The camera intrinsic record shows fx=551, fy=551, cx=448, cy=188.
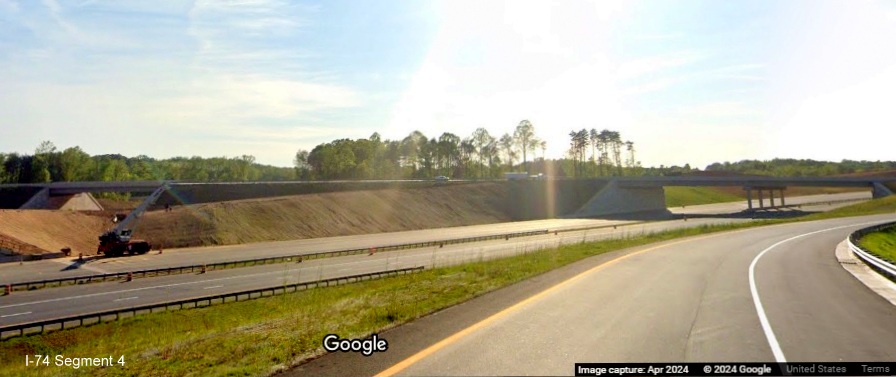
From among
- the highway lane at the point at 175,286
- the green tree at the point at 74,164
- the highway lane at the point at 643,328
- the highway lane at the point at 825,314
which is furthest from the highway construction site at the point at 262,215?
the highway lane at the point at 825,314

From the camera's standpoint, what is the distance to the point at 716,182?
105 metres

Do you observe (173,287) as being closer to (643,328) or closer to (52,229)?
(643,328)

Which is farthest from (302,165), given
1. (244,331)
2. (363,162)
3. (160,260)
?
(244,331)

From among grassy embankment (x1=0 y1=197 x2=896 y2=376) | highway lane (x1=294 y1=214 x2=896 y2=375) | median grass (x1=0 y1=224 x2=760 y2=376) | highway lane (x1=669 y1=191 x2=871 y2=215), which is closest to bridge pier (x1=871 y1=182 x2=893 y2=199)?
highway lane (x1=669 y1=191 x2=871 y2=215)

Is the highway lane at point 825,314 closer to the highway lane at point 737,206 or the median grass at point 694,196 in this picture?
the highway lane at point 737,206

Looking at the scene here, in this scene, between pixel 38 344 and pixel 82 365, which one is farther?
pixel 38 344

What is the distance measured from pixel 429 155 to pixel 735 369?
150558 mm

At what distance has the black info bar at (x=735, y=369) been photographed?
783 centimetres

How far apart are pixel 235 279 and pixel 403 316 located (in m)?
25.2

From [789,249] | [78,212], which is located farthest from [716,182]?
[78,212]

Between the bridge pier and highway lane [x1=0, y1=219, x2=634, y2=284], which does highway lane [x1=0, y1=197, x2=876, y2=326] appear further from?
the bridge pier

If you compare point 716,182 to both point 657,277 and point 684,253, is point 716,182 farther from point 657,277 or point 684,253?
point 657,277

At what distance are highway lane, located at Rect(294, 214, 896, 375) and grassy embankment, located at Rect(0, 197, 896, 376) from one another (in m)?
1.06

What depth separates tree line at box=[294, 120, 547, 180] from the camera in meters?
136
